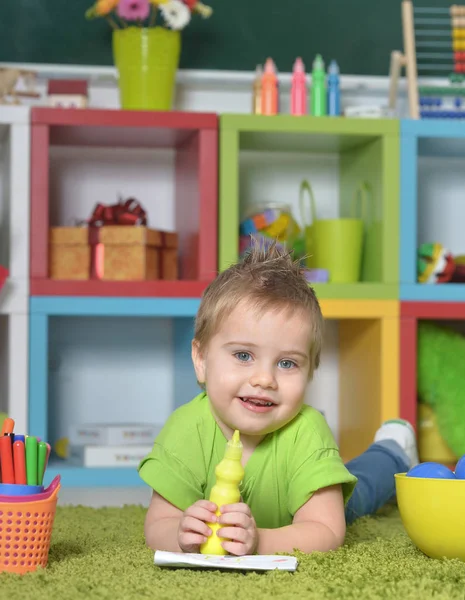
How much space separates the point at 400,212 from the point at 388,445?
2.25 ft

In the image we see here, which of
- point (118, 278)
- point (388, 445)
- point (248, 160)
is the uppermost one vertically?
point (248, 160)

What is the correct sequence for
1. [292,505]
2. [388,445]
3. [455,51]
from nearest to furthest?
[292,505]
[388,445]
[455,51]

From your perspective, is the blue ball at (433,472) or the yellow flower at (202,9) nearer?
the blue ball at (433,472)

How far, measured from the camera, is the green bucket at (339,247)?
7.52ft

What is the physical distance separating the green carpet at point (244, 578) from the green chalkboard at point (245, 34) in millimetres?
1547

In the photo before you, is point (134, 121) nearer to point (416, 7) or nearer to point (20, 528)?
point (416, 7)

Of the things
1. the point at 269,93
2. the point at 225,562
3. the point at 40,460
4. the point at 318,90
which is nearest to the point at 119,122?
the point at 269,93

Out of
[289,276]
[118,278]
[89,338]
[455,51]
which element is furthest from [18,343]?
[455,51]

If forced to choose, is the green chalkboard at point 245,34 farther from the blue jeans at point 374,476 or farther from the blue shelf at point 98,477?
the blue jeans at point 374,476

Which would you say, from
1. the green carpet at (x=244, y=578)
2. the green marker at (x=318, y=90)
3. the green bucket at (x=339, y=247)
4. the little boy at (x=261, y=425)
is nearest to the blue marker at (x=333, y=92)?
the green marker at (x=318, y=90)

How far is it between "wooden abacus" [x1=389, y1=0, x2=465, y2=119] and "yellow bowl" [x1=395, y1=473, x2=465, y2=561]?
142 cm

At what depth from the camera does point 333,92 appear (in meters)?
2.33

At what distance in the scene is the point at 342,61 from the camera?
2520 millimetres

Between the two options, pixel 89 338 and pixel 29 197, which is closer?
pixel 29 197
